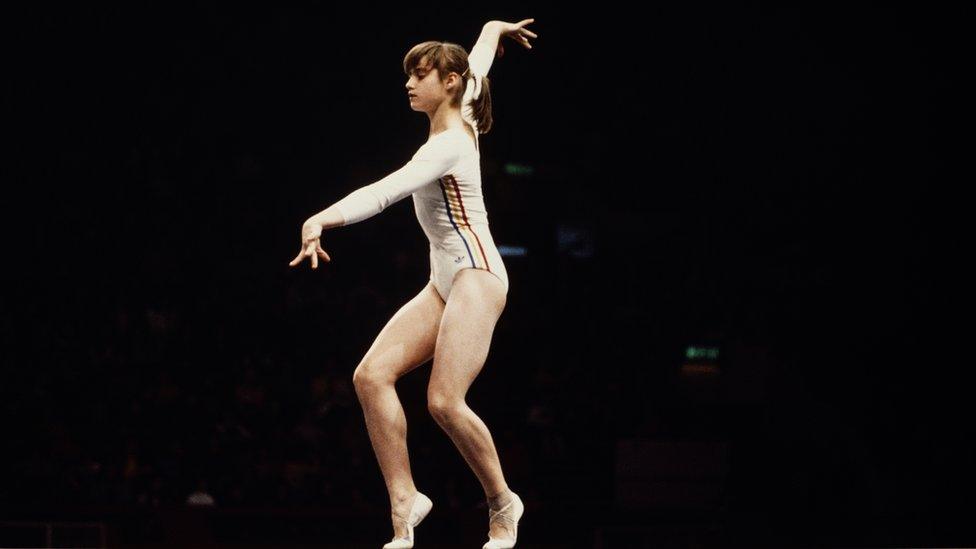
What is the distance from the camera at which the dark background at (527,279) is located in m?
7.51

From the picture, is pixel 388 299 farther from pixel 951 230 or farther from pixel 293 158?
pixel 951 230

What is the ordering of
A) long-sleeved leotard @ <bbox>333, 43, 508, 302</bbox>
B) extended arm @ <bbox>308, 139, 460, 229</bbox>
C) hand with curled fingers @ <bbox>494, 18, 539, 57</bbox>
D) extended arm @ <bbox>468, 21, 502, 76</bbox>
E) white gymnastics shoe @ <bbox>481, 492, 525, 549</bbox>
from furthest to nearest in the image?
hand with curled fingers @ <bbox>494, 18, 539, 57</bbox> < extended arm @ <bbox>468, 21, 502, 76</bbox> < white gymnastics shoe @ <bbox>481, 492, 525, 549</bbox> < long-sleeved leotard @ <bbox>333, 43, 508, 302</bbox> < extended arm @ <bbox>308, 139, 460, 229</bbox>

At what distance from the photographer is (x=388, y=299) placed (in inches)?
357

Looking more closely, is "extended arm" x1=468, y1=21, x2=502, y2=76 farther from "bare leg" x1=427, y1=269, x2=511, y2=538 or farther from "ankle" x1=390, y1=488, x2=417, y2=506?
"ankle" x1=390, y1=488, x2=417, y2=506

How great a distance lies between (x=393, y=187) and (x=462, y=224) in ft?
1.39

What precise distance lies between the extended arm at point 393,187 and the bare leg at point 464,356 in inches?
15.7

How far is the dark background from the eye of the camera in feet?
24.6

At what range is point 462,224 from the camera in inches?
133

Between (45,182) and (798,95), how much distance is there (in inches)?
264

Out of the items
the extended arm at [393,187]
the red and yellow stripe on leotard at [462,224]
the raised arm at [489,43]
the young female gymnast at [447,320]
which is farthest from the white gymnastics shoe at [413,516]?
the raised arm at [489,43]

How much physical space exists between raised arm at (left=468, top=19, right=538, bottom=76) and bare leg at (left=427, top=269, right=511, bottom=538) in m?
0.86

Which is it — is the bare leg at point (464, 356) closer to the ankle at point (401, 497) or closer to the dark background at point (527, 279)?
the ankle at point (401, 497)

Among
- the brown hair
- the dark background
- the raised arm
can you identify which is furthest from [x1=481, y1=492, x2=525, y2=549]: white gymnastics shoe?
the dark background

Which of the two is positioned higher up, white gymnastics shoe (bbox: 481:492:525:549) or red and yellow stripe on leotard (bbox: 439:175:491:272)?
red and yellow stripe on leotard (bbox: 439:175:491:272)
